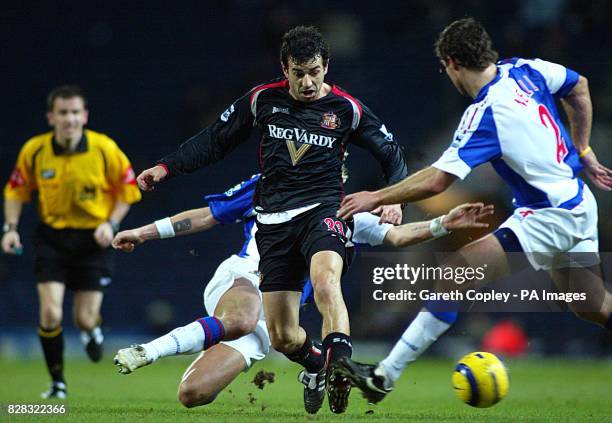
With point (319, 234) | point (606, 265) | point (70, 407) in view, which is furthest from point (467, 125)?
point (606, 265)

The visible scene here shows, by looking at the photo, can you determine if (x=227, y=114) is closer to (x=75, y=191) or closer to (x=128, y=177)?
(x=128, y=177)

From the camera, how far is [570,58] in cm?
1352

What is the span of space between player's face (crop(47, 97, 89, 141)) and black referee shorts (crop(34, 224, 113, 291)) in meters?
0.88

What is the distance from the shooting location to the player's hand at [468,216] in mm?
5231

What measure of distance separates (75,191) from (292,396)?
9.11 ft

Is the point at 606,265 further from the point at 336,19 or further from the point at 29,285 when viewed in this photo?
the point at 29,285

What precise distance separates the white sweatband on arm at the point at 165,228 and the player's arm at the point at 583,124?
264cm

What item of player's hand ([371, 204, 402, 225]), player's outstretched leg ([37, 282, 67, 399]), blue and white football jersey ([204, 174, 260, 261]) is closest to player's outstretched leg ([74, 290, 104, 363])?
player's outstretched leg ([37, 282, 67, 399])

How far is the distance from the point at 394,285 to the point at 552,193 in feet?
22.6

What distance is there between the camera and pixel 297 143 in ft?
19.5

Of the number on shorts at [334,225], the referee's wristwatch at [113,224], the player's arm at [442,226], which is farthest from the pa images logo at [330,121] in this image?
the referee's wristwatch at [113,224]

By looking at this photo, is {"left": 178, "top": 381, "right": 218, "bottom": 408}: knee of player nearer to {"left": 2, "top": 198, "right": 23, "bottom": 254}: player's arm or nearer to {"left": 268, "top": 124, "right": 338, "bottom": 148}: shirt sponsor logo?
{"left": 268, "top": 124, "right": 338, "bottom": 148}: shirt sponsor logo

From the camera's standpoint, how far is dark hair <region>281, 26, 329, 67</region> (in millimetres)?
5781

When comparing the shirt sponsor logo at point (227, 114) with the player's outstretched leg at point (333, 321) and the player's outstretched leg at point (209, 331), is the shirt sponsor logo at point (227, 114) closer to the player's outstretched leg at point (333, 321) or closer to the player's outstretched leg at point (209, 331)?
the player's outstretched leg at point (209, 331)
